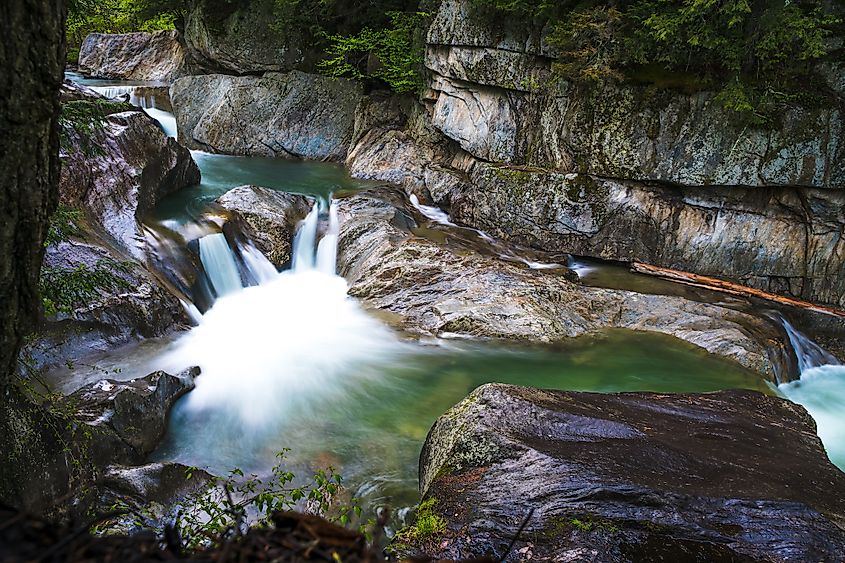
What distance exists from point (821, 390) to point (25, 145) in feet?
31.1

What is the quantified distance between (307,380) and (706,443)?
4709mm

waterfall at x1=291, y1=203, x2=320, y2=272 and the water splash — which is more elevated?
the water splash

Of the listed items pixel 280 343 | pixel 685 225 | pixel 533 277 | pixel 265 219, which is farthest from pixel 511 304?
pixel 265 219

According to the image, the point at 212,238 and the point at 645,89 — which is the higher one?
the point at 645,89

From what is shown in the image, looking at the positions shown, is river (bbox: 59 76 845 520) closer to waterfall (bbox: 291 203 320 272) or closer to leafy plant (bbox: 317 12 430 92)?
waterfall (bbox: 291 203 320 272)

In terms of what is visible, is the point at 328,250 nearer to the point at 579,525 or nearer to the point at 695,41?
the point at 695,41

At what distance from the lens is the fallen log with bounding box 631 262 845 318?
9102mm

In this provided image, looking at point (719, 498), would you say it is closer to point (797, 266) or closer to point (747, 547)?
point (747, 547)

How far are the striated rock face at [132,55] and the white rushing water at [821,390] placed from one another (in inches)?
912

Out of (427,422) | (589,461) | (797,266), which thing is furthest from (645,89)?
(589,461)

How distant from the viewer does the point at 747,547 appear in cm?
301

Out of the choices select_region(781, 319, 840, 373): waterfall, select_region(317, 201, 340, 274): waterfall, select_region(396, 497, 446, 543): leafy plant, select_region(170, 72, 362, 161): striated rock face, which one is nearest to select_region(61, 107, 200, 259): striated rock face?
Result: select_region(317, 201, 340, 274): waterfall

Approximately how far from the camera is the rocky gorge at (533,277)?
3428 mm

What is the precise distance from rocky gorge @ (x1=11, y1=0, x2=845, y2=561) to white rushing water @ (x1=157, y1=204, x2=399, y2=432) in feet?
0.31
